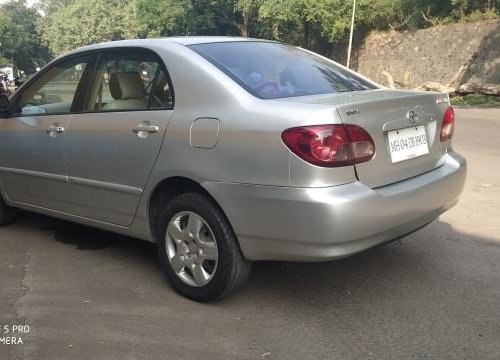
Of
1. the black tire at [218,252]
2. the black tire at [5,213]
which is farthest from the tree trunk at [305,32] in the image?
the black tire at [218,252]

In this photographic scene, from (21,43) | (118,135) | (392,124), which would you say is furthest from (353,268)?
(21,43)

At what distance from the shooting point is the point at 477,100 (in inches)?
760

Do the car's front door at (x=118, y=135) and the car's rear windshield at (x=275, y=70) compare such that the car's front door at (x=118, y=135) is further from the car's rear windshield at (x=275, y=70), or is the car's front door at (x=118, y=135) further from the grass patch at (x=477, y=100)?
the grass patch at (x=477, y=100)

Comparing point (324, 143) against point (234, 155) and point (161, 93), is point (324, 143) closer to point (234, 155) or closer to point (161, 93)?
point (234, 155)

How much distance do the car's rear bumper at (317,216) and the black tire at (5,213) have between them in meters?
2.80

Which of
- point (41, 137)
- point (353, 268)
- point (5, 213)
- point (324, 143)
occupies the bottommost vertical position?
point (5, 213)

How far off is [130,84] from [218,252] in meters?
1.45

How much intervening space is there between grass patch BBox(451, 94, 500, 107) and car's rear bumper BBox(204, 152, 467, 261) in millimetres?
16367

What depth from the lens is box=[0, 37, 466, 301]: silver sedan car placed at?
3080 millimetres

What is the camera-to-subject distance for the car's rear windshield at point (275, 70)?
11.7 ft

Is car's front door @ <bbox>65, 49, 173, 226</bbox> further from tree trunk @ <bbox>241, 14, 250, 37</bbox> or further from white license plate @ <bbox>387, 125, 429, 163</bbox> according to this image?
tree trunk @ <bbox>241, 14, 250, 37</bbox>

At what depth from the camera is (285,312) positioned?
3459 mm

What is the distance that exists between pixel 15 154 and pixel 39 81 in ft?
2.09

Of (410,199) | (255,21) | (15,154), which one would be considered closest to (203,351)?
(410,199)
